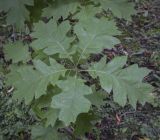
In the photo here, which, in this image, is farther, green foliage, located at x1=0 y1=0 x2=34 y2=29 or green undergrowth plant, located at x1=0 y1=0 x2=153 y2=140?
green foliage, located at x1=0 y1=0 x2=34 y2=29

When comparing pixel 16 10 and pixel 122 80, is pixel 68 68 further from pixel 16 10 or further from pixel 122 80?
pixel 16 10

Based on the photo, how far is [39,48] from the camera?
2230 mm

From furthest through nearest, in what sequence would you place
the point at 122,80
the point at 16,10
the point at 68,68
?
the point at 16,10 → the point at 68,68 → the point at 122,80

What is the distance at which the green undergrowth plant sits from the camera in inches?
76.9

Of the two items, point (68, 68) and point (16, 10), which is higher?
point (16, 10)

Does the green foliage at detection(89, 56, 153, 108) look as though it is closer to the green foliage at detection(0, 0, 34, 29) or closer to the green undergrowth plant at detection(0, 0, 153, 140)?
the green undergrowth plant at detection(0, 0, 153, 140)

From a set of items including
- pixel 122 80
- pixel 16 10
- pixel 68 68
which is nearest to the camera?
pixel 122 80

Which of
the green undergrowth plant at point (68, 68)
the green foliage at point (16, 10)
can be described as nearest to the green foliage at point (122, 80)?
the green undergrowth plant at point (68, 68)

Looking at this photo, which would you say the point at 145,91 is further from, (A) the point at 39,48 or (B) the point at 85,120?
(A) the point at 39,48

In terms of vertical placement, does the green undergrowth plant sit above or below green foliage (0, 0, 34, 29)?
below

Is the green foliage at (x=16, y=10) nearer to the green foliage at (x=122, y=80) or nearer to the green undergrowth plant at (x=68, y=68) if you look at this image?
the green undergrowth plant at (x=68, y=68)

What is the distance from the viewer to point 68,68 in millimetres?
2170

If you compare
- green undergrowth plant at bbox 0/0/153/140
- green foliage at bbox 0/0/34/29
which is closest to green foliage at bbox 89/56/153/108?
green undergrowth plant at bbox 0/0/153/140

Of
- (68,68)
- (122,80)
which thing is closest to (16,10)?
(68,68)
